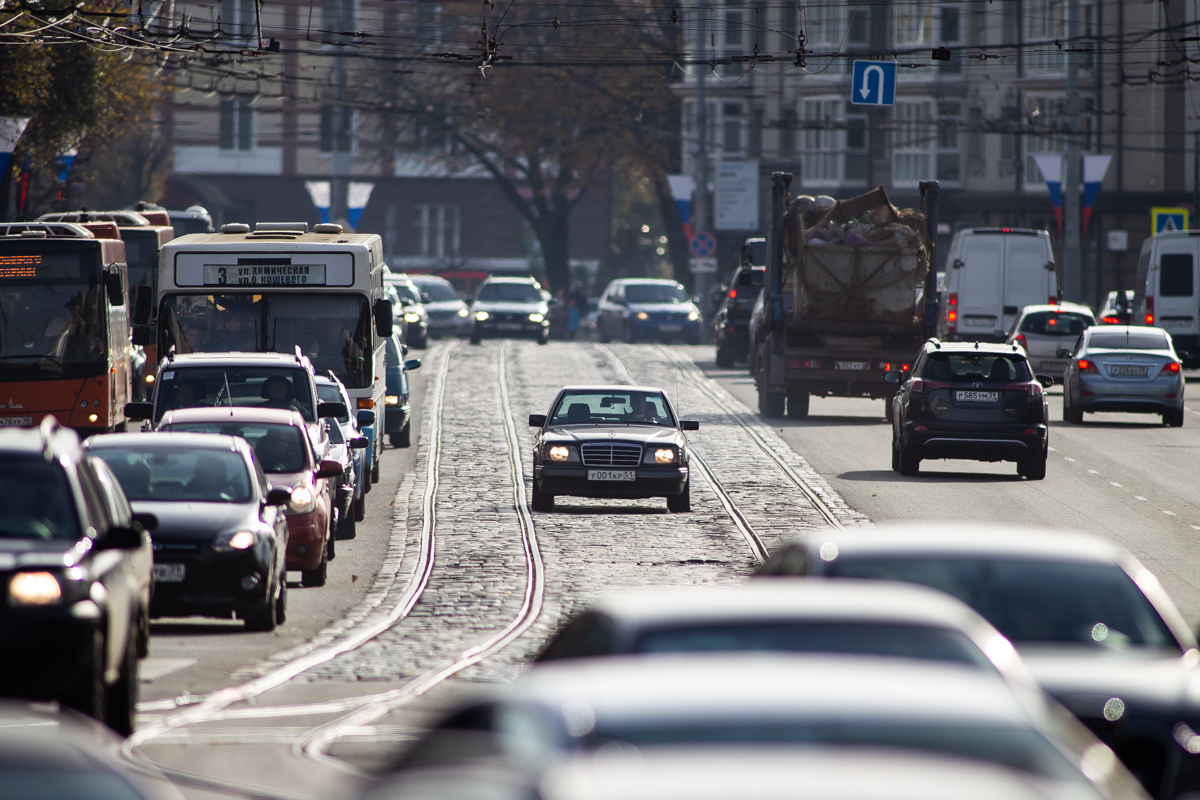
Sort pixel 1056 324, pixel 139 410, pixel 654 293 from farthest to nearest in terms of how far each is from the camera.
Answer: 1. pixel 654 293
2. pixel 1056 324
3. pixel 139 410

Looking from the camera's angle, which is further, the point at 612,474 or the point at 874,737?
the point at 612,474

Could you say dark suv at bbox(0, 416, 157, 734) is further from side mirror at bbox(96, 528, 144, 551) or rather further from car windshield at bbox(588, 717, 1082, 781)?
car windshield at bbox(588, 717, 1082, 781)

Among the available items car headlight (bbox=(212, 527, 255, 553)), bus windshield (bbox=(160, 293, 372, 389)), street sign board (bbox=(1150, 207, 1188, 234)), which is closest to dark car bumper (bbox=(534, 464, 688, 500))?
bus windshield (bbox=(160, 293, 372, 389))

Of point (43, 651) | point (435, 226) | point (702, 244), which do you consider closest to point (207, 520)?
point (43, 651)

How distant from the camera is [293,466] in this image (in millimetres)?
15812

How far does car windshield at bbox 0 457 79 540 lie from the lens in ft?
29.3

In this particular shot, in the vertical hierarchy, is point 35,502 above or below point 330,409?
below

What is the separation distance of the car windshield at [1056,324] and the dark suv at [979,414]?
13.5m

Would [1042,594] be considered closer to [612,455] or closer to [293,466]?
[293,466]

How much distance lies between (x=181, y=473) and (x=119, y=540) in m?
4.48

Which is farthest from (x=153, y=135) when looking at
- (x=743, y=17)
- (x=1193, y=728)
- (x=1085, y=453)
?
(x=1193, y=728)

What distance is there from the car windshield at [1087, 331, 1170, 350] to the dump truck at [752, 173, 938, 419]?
278 cm

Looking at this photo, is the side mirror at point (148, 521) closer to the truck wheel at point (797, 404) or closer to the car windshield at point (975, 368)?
the car windshield at point (975, 368)

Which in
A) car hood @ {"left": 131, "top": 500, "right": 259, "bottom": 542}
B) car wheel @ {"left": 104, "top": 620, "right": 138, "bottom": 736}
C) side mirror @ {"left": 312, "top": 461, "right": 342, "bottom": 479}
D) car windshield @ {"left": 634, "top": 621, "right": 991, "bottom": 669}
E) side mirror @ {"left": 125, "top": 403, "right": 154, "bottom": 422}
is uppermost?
side mirror @ {"left": 125, "top": 403, "right": 154, "bottom": 422}
